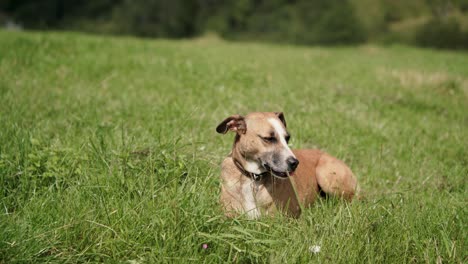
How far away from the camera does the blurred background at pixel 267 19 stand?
3691 centimetres

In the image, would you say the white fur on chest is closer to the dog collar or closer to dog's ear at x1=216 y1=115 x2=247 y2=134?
the dog collar

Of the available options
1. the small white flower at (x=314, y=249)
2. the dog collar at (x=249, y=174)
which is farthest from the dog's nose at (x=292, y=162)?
the small white flower at (x=314, y=249)

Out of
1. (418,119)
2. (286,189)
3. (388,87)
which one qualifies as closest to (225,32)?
(388,87)

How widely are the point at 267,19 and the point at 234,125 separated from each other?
42214 millimetres

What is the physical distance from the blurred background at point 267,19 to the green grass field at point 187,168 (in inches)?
1148

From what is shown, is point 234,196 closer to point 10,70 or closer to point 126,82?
point 126,82

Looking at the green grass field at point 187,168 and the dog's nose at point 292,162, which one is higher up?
the dog's nose at point 292,162

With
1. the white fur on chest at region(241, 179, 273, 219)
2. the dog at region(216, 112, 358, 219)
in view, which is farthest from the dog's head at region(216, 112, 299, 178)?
the white fur on chest at region(241, 179, 273, 219)

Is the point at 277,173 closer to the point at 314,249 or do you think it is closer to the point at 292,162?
the point at 292,162

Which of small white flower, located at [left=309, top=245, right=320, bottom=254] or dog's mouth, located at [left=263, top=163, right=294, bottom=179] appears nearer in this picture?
small white flower, located at [left=309, top=245, right=320, bottom=254]

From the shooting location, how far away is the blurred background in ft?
121

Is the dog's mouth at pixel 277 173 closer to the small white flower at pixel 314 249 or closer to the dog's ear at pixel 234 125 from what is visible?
the dog's ear at pixel 234 125

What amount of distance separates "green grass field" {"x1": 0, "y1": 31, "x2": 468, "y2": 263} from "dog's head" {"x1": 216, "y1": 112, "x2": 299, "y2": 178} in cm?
35

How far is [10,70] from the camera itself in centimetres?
812
